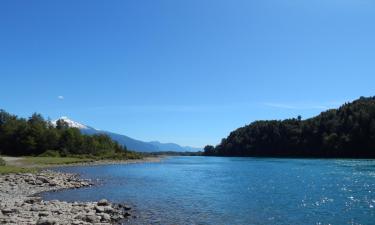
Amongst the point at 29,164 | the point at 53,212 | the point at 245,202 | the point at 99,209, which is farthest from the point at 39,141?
the point at 53,212

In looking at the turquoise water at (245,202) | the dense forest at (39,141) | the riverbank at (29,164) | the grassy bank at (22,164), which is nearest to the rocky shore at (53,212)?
the turquoise water at (245,202)

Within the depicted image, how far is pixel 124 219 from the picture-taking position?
33.0 meters

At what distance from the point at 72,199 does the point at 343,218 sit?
997 inches

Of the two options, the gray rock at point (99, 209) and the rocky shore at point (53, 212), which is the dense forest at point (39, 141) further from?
the gray rock at point (99, 209)

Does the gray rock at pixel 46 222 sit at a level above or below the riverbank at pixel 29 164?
below

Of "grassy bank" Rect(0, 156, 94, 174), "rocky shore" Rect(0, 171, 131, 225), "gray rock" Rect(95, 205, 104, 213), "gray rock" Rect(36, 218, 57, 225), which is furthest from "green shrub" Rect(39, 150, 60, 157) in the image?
"gray rock" Rect(36, 218, 57, 225)

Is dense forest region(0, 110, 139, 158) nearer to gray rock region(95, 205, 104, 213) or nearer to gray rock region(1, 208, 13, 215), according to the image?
gray rock region(95, 205, 104, 213)

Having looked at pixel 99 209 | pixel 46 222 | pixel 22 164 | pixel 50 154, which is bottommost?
pixel 46 222

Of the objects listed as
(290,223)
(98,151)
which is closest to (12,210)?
(290,223)

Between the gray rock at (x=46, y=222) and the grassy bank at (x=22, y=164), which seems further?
the grassy bank at (x=22, y=164)

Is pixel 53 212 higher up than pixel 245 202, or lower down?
lower down

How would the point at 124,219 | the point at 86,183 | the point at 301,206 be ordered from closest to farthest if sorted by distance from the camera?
1. the point at 124,219
2. the point at 301,206
3. the point at 86,183

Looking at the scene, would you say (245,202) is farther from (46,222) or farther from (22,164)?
(22,164)

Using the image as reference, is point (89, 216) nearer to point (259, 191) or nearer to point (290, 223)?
point (290, 223)
